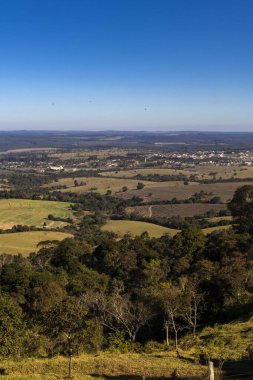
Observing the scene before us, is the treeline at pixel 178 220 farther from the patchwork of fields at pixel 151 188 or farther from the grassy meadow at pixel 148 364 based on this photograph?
the grassy meadow at pixel 148 364

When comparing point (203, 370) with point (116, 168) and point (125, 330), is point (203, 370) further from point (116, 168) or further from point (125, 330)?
point (116, 168)

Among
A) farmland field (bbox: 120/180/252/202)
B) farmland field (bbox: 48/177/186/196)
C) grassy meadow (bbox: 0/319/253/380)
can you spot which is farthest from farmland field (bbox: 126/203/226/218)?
grassy meadow (bbox: 0/319/253/380)

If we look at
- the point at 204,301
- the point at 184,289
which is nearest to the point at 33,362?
the point at 184,289

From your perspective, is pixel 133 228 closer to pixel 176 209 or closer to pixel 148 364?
pixel 176 209

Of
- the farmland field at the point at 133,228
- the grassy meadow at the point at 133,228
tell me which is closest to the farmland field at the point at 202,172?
the grassy meadow at the point at 133,228

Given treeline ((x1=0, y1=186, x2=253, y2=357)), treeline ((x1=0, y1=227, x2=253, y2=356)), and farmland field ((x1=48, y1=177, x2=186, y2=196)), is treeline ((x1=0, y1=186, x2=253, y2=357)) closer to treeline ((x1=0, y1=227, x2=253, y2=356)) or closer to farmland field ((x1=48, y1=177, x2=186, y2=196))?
treeline ((x1=0, y1=227, x2=253, y2=356))

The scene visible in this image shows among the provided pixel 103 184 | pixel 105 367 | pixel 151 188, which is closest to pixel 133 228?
pixel 151 188
